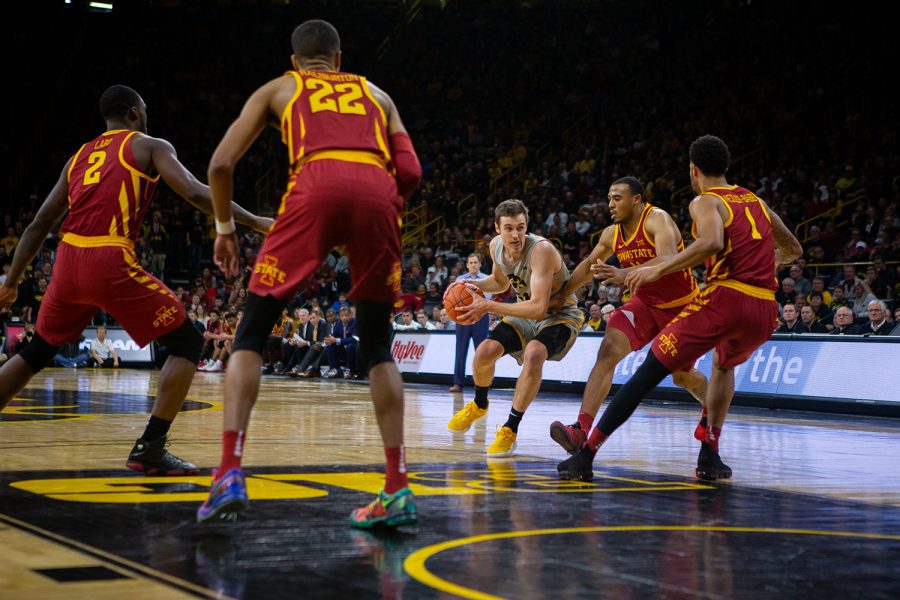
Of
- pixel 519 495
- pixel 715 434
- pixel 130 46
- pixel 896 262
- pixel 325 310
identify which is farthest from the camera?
pixel 130 46

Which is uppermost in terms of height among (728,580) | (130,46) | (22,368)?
(130,46)

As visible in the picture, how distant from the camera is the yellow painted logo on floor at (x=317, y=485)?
4.66 m

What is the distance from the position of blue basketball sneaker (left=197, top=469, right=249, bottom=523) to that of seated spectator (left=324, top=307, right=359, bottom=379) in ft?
50.7

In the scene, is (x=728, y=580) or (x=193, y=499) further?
(x=193, y=499)

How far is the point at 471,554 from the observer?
351cm

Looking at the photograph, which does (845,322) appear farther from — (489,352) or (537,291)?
(537,291)

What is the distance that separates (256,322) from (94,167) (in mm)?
1888

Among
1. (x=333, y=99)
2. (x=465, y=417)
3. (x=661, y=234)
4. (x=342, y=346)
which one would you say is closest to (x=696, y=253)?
(x=661, y=234)

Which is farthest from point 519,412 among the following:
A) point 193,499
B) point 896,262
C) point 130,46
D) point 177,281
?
point 130,46

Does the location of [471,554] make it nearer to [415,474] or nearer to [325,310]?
[415,474]

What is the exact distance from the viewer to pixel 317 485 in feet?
16.9

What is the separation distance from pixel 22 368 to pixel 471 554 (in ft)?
9.40

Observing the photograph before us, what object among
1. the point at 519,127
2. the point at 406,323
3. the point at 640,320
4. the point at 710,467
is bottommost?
the point at 710,467

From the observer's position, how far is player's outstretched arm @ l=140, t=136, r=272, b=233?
523 centimetres
